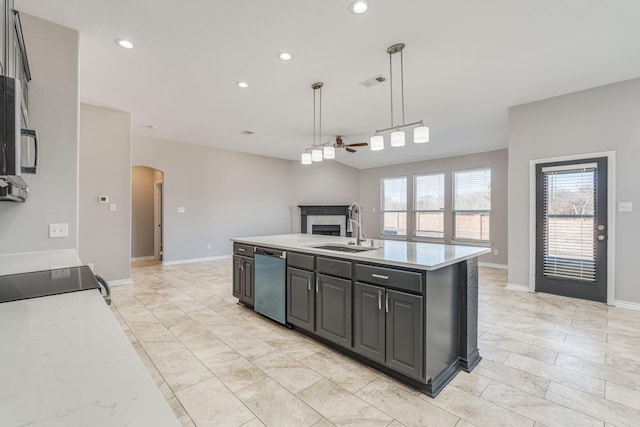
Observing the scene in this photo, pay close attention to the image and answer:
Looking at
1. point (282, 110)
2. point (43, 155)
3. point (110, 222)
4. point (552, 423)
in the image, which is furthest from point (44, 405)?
point (110, 222)

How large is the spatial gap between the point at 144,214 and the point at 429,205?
7.68 metres

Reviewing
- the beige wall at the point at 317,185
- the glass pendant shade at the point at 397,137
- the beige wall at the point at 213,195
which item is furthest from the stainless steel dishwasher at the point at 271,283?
the beige wall at the point at 317,185

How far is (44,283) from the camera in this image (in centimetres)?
151

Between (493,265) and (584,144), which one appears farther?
(493,265)

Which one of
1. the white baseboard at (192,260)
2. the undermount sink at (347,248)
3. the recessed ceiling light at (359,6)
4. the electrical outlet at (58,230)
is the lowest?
the white baseboard at (192,260)

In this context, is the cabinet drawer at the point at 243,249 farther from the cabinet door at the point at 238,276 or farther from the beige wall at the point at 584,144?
the beige wall at the point at 584,144

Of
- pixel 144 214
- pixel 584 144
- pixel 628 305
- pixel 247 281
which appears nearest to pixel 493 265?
pixel 628 305

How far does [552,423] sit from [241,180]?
24.8ft

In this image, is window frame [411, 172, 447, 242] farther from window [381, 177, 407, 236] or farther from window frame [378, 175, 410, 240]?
window [381, 177, 407, 236]

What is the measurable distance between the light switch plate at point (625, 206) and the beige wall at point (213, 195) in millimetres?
Result: 7168

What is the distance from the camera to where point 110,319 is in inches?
40.9

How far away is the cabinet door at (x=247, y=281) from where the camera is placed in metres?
3.71

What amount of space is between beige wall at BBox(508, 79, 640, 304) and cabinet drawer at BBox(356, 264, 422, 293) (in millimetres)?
3569

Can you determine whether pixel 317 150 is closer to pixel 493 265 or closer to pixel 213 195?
pixel 213 195
